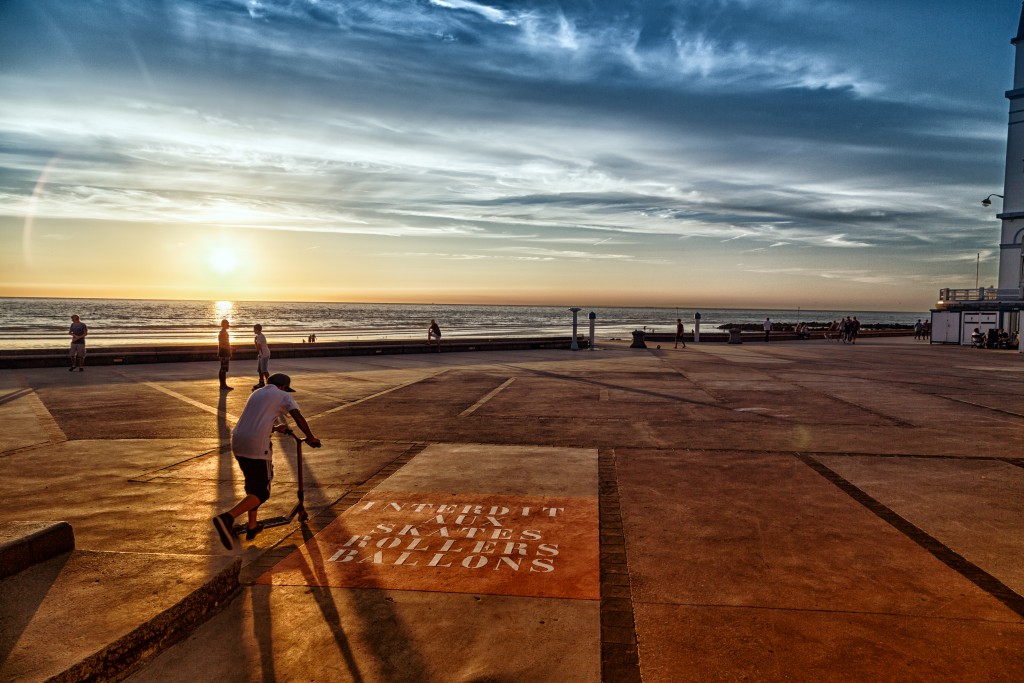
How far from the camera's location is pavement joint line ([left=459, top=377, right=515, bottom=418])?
41.2 ft

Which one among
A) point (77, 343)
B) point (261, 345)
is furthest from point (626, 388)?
point (77, 343)

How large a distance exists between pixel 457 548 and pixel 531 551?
67cm

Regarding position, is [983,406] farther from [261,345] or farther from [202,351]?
[202,351]

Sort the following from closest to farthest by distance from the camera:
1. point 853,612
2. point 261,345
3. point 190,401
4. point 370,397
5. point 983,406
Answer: point 853,612 → point 983,406 → point 190,401 → point 370,397 → point 261,345

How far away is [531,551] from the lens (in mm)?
5480

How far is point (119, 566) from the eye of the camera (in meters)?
4.57

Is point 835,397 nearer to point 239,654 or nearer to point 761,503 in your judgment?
point 761,503

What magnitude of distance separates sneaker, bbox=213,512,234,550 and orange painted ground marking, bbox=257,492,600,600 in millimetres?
429

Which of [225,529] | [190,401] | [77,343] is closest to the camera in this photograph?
[225,529]

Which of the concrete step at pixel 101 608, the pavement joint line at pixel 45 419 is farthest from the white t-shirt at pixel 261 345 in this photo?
the concrete step at pixel 101 608

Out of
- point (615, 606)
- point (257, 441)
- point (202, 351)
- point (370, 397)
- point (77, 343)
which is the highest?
point (77, 343)

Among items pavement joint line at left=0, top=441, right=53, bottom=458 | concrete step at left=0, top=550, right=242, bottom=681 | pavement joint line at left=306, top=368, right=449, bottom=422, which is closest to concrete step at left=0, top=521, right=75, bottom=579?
concrete step at left=0, top=550, right=242, bottom=681

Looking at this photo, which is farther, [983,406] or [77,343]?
[77,343]

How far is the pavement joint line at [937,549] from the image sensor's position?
184 inches
